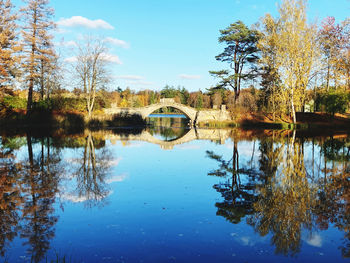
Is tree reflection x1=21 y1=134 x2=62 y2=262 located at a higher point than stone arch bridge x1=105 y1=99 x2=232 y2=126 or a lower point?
lower

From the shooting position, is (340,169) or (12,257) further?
(340,169)

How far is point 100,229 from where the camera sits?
5.14 meters

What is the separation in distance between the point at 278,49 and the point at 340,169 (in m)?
21.6

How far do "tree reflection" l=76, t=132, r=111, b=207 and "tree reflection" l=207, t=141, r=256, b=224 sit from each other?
3.01 m

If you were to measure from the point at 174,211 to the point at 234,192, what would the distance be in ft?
6.83

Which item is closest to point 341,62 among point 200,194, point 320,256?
point 200,194

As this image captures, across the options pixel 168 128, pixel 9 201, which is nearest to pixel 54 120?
pixel 168 128

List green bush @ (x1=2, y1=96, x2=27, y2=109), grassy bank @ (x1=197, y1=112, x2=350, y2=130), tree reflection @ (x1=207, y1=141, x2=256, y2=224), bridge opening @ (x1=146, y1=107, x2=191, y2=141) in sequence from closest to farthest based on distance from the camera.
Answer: tree reflection @ (x1=207, y1=141, x2=256, y2=224)
bridge opening @ (x1=146, y1=107, x2=191, y2=141)
green bush @ (x1=2, y1=96, x2=27, y2=109)
grassy bank @ (x1=197, y1=112, x2=350, y2=130)

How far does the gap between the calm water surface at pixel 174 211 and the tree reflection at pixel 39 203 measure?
0.07 feet

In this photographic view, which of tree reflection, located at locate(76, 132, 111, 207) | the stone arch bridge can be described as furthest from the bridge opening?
tree reflection, located at locate(76, 132, 111, 207)

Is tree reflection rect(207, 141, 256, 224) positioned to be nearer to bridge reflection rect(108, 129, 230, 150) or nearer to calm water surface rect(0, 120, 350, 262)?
calm water surface rect(0, 120, 350, 262)

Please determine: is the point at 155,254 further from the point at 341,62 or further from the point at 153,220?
the point at 341,62

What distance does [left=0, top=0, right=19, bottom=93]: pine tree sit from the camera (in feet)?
78.9

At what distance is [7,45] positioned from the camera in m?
25.8
